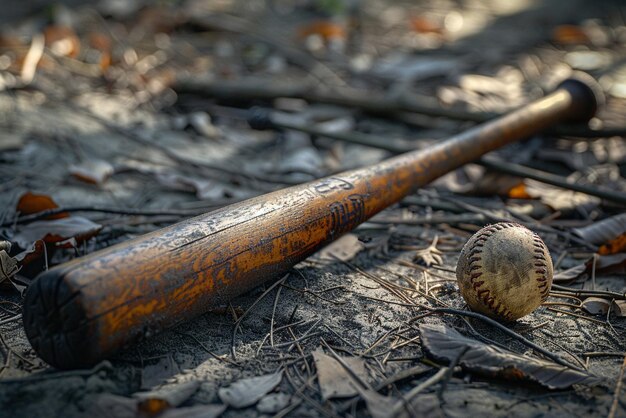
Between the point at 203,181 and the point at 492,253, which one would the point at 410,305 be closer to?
the point at 492,253

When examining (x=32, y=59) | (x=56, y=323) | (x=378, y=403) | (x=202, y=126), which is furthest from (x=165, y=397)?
(x=32, y=59)

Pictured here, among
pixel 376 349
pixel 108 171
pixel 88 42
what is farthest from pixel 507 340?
pixel 88 42

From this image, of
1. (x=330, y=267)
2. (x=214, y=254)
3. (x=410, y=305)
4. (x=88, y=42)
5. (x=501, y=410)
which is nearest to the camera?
(x=501, y=410)

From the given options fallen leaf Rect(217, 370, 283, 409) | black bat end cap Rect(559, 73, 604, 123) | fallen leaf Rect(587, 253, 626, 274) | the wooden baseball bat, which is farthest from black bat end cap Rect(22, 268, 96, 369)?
black bat end cap Rect(559, 73, 604, 123)

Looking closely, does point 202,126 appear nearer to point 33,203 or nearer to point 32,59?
point 33,203

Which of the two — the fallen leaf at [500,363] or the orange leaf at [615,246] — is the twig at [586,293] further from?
the fallen leaf at [500,363]

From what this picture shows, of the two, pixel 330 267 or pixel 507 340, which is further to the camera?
pixel 330 267
